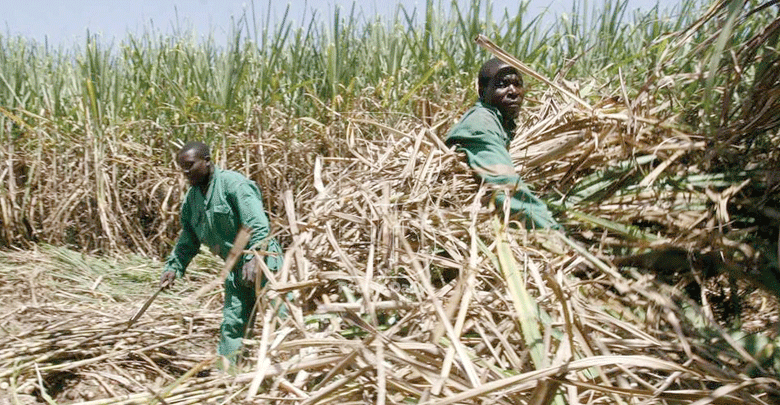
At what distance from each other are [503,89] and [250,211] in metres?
1.26

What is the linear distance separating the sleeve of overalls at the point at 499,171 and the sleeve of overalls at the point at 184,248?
1648 mm

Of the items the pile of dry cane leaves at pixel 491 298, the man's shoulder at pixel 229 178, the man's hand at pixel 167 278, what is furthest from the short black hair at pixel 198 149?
the pile of dry cane leaves at pixel 491 298

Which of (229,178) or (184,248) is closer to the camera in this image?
(229,178)

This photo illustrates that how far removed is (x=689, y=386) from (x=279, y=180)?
3958mm

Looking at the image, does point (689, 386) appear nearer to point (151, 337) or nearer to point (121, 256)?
point (151, 337)

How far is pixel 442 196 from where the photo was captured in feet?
8.13

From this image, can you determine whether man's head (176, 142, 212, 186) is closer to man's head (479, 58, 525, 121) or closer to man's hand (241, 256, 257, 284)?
man's hand (241, 256, 257, 284)

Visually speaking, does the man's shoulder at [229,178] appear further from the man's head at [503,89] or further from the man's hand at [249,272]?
the man's head at [503,89]

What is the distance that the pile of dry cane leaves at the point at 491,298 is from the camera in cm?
170

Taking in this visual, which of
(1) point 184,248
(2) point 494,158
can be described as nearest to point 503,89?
(2) point 494,158

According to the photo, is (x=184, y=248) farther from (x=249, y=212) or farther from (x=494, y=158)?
(x=494, y=158)

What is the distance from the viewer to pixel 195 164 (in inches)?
147

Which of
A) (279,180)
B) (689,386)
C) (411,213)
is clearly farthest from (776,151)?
(279,180)

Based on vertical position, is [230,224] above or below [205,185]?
below
